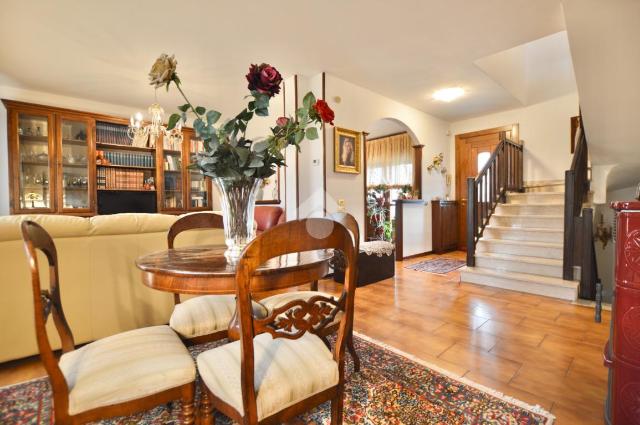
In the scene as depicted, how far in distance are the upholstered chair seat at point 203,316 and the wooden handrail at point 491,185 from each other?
3268 mm

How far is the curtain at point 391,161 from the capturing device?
705cm

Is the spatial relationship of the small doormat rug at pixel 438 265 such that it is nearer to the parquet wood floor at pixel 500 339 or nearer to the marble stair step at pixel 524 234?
the marble stair step at pixel 524 234

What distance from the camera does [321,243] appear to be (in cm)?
84

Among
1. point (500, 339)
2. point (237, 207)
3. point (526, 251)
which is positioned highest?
point (237, 207)

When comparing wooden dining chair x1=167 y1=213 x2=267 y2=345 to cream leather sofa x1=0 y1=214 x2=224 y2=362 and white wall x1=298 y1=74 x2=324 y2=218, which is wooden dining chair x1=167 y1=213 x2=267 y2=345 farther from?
white wall x1=298 y1=74 x2=324 y2=218

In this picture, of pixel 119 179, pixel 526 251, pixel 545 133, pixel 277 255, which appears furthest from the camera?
pixel 545 133

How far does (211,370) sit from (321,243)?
544mm

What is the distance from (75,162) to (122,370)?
15.5 ft

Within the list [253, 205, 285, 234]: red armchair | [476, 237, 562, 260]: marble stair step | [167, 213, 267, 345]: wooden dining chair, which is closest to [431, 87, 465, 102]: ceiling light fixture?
[476, 237, 562, 260]: marble stair step

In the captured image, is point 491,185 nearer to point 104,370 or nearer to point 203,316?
point 203,316

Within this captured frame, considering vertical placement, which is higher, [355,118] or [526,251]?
[355,118]

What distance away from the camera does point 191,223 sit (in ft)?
6.08

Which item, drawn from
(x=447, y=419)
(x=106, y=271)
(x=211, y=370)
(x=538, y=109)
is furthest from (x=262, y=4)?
(x=538, y=109)

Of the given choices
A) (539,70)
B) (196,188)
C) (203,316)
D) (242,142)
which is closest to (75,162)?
(196,188)
